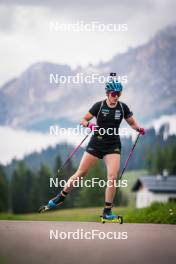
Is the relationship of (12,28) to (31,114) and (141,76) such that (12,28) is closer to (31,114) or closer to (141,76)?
(31,114)

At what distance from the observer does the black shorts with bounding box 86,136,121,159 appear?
5.09m

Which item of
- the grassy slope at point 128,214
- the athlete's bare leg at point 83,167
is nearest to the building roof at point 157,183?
the grassy slope at point 128,214

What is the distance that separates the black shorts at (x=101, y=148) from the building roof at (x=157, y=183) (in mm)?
680

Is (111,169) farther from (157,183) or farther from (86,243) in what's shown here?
(157,183)

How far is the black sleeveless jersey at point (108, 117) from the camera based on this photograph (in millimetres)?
5059

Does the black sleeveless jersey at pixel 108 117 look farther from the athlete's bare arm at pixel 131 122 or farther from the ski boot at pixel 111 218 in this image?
the ski boot at pixel 111 218

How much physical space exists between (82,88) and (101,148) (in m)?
0.57

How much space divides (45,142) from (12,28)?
0.94 m

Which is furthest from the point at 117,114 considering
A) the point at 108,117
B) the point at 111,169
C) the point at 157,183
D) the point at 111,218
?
the point at 157,183

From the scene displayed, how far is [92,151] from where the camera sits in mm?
5113

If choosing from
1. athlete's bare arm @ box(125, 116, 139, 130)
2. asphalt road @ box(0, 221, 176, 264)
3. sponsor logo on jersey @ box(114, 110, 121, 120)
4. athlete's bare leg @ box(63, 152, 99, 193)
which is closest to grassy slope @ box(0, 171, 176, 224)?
asphalt road @ box(0, 221, 176, 264)

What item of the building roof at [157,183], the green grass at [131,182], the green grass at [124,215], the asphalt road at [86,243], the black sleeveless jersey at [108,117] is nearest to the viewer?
the asphalt road at [86,243]

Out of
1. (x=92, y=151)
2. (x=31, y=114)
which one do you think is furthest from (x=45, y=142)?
(x=92, y=151)

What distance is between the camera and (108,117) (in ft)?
16.6
